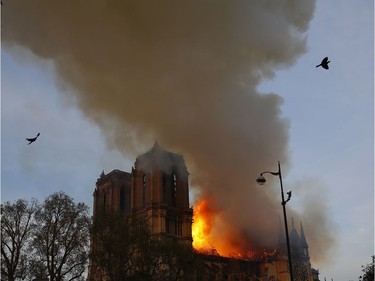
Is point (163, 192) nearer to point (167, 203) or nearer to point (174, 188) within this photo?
point (167, 203)

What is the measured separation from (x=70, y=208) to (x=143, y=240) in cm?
738

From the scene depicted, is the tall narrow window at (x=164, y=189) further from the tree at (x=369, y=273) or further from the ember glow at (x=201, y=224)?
the tree at (x=369, y=273)

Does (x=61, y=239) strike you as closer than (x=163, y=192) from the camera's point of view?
Yes

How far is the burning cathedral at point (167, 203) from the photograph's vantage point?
8694 centimetres

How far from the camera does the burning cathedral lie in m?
86.9

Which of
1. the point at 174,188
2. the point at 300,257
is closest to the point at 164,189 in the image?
the point at 174,188

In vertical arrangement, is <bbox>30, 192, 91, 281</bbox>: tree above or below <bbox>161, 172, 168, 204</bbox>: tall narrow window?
below

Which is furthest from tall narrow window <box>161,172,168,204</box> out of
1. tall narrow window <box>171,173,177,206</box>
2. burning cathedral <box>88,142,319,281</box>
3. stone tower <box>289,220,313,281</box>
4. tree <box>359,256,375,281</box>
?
tree <box>359,256,375,281</box>

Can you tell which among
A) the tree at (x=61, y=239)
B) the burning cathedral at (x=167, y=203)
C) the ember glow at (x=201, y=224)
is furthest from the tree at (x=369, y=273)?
the ember glow at (x=201, y=224)

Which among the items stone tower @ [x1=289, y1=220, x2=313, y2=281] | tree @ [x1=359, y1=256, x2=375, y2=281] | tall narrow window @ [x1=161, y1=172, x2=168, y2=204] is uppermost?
tall narrow window @ [x1=161, y1=172, x2=168, y2=204]

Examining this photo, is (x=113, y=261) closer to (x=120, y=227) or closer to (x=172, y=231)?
(x=120, y=227)

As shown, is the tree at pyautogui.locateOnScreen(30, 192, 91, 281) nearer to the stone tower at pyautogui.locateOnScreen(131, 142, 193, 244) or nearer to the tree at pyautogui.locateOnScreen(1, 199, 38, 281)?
the tree at pyautogui.locateOnScreen(1, 199, 38, 281)

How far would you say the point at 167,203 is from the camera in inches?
3509

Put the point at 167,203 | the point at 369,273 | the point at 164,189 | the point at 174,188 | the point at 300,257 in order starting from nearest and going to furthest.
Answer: the point at 369,273, the point at 167,203, the point at 164,189, the point at 174,188, the point at 300,257
